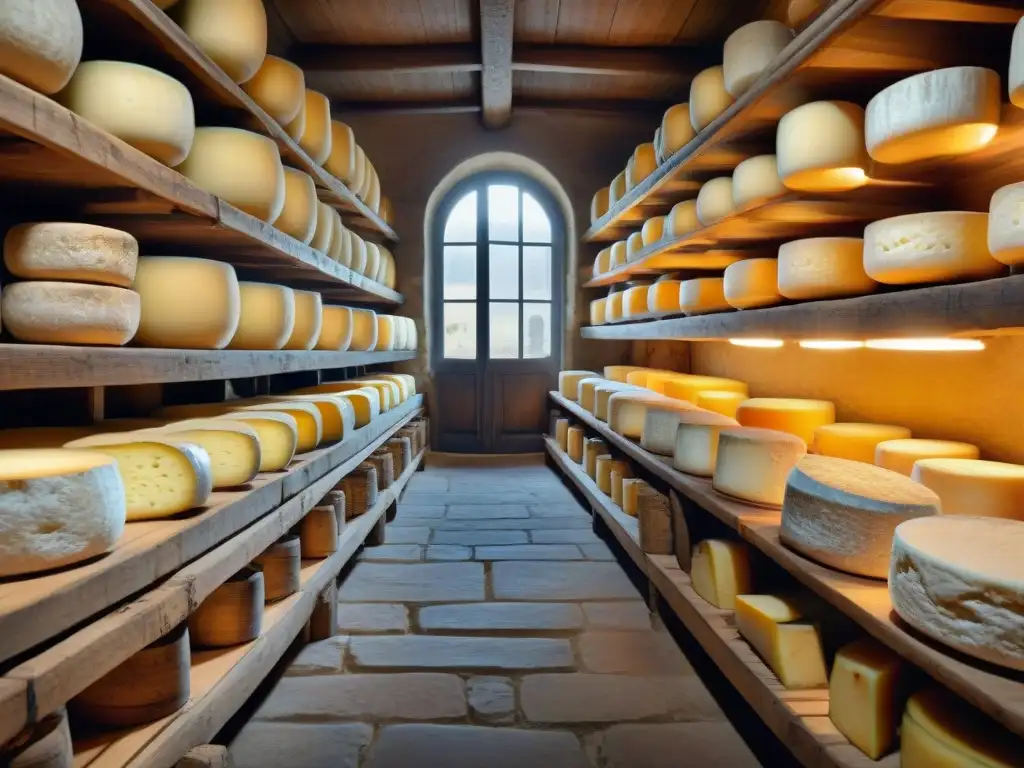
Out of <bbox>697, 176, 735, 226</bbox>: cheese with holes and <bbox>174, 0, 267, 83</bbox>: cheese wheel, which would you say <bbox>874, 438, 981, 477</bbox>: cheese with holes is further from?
<bbox>174, 0, 267, 83</bbox>: cheese wheel

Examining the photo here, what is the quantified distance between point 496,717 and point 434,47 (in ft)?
14.2

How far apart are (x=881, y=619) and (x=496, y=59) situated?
4118 mm

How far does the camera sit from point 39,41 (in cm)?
111

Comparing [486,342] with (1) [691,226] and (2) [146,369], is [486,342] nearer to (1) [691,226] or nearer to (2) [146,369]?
(1) [691,226]

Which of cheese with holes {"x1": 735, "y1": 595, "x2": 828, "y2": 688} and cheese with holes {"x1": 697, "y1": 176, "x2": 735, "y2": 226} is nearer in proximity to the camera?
cheese with holes {"x1": 735, "y1": 595, "x2": 828, "y2": 688}

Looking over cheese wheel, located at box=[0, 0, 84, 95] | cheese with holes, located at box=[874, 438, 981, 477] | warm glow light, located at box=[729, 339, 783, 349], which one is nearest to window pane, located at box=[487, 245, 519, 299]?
warm glow light, located at box=[729, 339, 783, 349]

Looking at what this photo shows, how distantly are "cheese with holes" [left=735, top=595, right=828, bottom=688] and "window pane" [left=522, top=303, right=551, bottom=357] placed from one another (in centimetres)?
460

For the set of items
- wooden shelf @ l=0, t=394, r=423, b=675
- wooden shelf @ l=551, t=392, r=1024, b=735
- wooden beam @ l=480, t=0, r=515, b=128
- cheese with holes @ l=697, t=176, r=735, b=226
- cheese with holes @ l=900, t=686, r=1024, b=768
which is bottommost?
cheese with holes @ l=900, t=686, r=1024, b=768

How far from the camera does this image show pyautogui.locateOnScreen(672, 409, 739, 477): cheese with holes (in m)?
2.29

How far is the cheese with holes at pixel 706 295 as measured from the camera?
2.85m

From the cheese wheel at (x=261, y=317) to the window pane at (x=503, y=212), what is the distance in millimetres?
3903

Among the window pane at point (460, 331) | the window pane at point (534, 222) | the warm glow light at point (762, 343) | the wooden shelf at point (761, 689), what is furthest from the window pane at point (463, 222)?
the wooden shelf at point (761, 689)

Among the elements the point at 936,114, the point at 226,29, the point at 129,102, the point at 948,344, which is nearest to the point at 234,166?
the point at 226,29

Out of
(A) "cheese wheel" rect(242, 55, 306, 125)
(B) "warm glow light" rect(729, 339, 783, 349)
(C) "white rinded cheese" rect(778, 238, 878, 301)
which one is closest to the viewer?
(C) "white rinded cheese" rect(778, 238, 878, 301)
